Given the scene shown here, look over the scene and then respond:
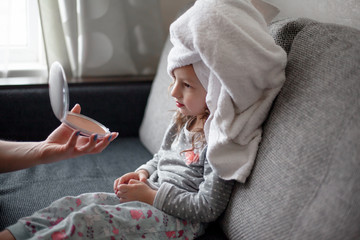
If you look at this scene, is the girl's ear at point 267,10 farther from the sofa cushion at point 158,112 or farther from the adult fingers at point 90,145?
the adult fingers at point 90,145

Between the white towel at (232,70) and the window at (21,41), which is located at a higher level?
the white towel at (232,70)

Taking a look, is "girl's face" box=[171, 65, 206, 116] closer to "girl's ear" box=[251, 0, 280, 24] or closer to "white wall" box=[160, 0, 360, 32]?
"girl's ear" box=[251, 0, 280, 24]

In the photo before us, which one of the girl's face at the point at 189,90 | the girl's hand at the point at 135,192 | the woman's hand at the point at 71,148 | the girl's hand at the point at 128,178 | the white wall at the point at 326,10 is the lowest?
the girl's hand at the point at 128,178

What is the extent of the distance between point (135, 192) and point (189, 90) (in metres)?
0.32

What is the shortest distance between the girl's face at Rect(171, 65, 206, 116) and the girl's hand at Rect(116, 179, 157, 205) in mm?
247

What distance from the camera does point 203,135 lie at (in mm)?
1233

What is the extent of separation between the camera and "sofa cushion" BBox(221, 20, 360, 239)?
850 millimetres

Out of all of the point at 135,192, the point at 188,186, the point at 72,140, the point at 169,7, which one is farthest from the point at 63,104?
the point at 169,7

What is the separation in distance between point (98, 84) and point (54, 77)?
73cm

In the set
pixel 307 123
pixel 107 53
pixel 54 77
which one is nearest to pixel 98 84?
pixel 107 53

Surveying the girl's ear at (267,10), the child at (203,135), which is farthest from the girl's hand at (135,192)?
the girl's ear at (267,10)

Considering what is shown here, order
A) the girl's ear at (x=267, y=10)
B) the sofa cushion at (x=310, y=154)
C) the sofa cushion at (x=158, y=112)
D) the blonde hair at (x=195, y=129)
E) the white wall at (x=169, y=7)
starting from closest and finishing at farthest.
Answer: the sofa cushion at (x=310, y=154)
the blonde hair at (x=195, y=129)
the girl's ear at (x=267, y=10)
the sofa cushion at (x=158, y=112)
the white wall at (x=169, y=7)

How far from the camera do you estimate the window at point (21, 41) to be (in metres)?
1.94

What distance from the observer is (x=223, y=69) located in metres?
1.01
